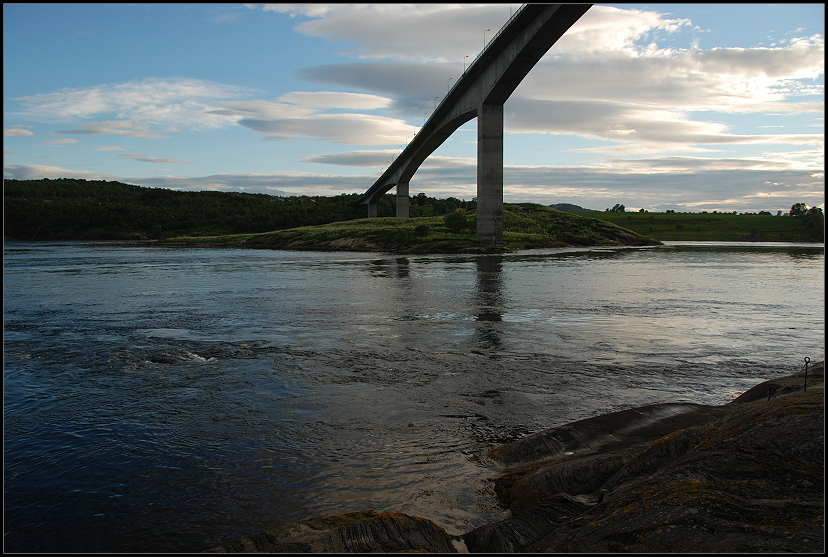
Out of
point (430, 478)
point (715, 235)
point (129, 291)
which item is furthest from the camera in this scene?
point (715, 235)

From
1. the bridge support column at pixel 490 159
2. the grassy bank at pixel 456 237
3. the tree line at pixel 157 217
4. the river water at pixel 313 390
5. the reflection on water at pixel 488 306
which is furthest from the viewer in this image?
the tree line at pixel 157 217

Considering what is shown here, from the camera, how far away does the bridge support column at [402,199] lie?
10456 cm

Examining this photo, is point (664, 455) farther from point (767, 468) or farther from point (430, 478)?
point (430, 478)

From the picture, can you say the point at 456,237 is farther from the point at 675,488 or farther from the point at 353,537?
the point at 353,537

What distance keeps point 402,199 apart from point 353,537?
337 ft

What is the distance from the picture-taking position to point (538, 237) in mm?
57688

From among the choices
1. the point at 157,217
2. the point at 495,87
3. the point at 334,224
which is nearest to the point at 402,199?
the point at 334,224

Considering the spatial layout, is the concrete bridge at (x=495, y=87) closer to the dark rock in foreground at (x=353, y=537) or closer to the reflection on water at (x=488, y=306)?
the reflection on water at (x=488, y=306)

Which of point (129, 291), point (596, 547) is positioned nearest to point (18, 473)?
point (596, 547)

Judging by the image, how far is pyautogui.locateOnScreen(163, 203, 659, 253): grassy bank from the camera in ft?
165

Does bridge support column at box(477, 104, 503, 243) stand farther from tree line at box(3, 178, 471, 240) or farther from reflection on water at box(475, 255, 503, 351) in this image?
tree line at box(3, 178, 471, 240)

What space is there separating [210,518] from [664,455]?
13.7 feet

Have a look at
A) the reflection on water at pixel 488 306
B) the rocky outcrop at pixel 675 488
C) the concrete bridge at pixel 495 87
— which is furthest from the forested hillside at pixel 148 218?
the rocky outcrop at pixel 675 488

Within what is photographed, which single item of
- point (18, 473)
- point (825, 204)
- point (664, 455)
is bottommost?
point (18, 473)
